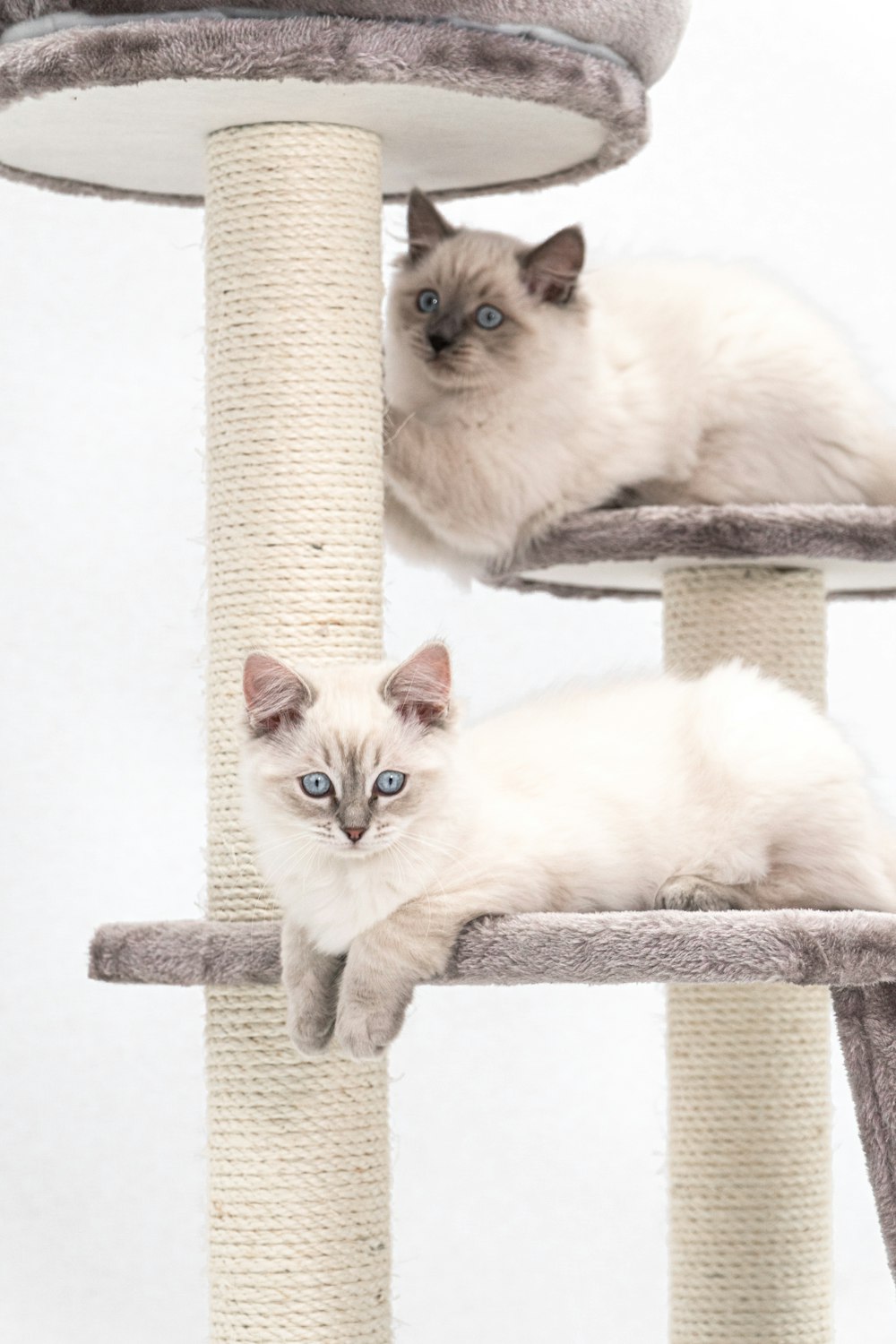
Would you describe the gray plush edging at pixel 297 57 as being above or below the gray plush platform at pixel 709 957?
above

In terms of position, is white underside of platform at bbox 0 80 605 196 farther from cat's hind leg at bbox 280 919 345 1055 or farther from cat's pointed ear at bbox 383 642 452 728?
cat's hind leg at bbox 280 919 345 1055

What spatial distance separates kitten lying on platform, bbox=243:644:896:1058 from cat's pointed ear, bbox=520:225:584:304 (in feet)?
1.76

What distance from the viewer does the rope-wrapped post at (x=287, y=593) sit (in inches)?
86.1

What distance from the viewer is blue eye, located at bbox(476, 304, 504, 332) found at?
96.3 inches


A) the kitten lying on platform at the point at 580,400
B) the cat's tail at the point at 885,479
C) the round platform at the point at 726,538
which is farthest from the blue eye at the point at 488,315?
the cat's tail at the point at 885,479

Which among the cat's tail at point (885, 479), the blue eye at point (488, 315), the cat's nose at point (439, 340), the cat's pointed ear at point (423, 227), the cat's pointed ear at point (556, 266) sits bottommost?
the cat's tail at point (885, 479)

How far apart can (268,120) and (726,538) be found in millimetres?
733

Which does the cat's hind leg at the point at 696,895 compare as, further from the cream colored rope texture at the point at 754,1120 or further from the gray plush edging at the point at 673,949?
the cream colored rope texture at the point at 754,1120

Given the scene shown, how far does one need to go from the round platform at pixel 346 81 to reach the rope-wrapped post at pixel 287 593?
0.33ft

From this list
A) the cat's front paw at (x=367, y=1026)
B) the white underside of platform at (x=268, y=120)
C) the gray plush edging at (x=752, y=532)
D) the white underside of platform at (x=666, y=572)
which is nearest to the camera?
the cat's front paw at (x=367, y=1026)

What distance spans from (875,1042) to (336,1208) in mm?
632

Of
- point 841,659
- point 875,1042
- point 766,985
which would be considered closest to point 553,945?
point 875,1042

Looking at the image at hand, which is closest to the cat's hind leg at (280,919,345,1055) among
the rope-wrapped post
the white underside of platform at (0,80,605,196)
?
the rope-wrapped post

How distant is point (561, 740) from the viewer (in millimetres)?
2109
